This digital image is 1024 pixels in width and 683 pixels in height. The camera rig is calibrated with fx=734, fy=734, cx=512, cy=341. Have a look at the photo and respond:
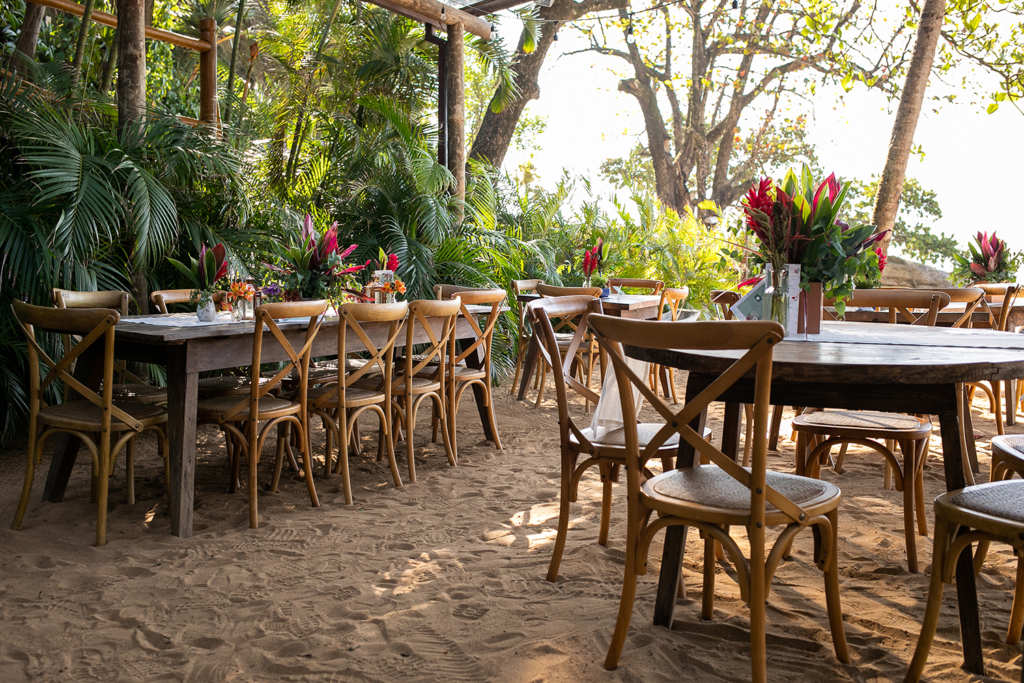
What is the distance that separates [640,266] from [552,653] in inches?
275

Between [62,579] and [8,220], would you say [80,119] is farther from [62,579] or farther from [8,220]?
[62,579]

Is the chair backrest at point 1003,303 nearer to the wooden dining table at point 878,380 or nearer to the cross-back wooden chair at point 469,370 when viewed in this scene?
the wooden dining table at point 878,380

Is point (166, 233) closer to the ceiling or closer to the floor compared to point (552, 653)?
closer to the ceiling

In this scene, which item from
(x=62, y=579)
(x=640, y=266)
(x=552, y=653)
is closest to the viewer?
(x=552, y=653)

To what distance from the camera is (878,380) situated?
166 cm

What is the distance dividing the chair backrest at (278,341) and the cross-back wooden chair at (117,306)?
1.61 ft

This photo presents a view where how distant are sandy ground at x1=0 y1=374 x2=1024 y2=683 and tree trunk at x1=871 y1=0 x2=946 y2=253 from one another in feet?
11.7

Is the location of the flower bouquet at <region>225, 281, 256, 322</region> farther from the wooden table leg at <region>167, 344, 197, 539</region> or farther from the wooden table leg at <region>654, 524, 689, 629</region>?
the wooden table leg at <region>654, 524, 689, 629</region>

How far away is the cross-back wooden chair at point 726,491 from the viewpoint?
1.57 metres

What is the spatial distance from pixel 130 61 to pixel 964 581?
499cm

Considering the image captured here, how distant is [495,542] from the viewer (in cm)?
287

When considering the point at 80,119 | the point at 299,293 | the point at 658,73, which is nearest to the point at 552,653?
the point at 299,293

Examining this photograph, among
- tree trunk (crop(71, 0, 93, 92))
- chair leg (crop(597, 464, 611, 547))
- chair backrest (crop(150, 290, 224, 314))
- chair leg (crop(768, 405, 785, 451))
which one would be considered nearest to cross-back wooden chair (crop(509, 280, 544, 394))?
chair leg (crop(768, 405, 785, 451))

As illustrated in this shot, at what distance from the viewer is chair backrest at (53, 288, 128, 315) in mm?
3354
